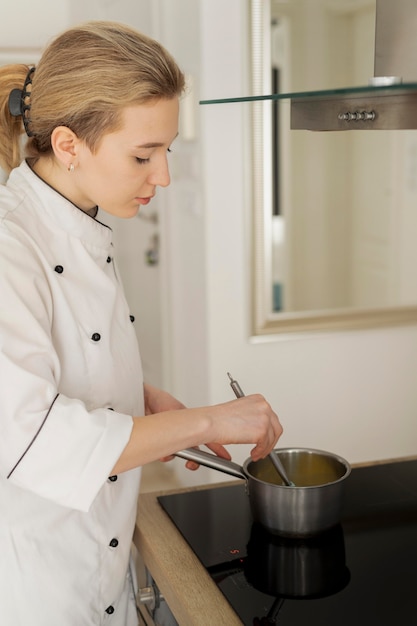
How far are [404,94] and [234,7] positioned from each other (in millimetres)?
1834

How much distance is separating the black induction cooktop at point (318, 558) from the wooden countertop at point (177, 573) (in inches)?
0.6

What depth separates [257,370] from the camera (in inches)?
111

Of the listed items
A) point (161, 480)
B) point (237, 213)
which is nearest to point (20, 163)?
point (237, 213)

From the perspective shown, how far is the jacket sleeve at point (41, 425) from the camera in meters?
0.99

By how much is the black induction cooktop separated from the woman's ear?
1.97 ft

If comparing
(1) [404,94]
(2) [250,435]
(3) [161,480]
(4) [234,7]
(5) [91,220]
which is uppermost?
(4) [234,7]

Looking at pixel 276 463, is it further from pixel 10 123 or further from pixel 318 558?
pixel 10 123

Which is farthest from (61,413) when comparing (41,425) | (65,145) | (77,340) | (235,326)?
(235,326)

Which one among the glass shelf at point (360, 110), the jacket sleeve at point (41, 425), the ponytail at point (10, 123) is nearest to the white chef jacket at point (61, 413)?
the jacket sleeve at point (41, 425)

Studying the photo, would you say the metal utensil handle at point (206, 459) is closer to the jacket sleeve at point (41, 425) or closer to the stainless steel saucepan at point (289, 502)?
the stainless steel saucepan at point (289, 502)

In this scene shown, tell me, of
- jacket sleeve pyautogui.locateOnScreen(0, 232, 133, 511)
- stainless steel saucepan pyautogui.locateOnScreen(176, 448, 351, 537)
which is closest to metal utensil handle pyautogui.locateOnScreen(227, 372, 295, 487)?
stainless steel saucepan pyautogui.locateOnScreen(176, 448, 351, 537)

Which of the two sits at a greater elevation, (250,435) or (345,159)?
(345,159)

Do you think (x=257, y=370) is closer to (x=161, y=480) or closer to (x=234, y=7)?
(x=161, y=480)

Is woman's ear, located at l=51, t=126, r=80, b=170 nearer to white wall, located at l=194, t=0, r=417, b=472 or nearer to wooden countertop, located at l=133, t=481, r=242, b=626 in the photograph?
wooden countertop, located at l=133, t=481, r=242, b=626
